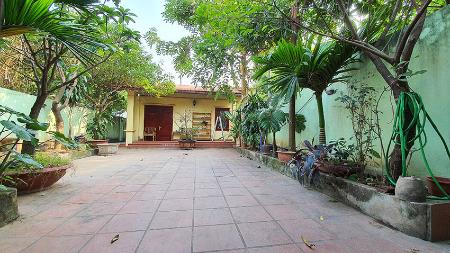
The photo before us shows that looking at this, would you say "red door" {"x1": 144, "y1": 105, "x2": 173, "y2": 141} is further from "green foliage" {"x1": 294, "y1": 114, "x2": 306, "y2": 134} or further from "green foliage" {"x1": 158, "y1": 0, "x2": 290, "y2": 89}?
"green foliage" {"x1": 294, "y1": 114, "x2": 306, "y2": 134}

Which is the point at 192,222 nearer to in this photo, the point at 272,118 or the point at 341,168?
the point at 341,168

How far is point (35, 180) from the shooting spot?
9.95ft

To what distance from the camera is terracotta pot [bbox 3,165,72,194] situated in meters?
2.87

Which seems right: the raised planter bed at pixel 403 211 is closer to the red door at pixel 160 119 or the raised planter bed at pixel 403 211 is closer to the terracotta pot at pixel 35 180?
the terracotta pot at pixel 35 180

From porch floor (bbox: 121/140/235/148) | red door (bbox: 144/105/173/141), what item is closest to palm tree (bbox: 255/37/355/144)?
porch floor (bbox: 121/140/235/148)

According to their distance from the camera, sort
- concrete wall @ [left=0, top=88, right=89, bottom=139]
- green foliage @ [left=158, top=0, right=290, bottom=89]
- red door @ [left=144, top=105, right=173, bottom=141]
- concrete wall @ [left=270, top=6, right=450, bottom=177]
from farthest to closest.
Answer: red door @ [left=144, top=105, right=173, bottom=141], concrete wall @ [left=0, top=88, right=89, bottom=139], green foliage @ [left=158, top=0, right=290, bottom=89], concrete wall @ [left=270, top=6, right=450, bottom=177]

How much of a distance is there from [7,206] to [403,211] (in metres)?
3.41

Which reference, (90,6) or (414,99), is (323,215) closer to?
(414,99)

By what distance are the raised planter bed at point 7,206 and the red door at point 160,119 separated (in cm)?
1019

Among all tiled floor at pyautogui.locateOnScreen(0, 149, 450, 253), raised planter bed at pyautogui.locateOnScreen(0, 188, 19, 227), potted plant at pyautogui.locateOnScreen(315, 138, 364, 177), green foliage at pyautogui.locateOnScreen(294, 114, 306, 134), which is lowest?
tiled floor at pyautogui.locateOnScreen(0, 149, 450, 253)

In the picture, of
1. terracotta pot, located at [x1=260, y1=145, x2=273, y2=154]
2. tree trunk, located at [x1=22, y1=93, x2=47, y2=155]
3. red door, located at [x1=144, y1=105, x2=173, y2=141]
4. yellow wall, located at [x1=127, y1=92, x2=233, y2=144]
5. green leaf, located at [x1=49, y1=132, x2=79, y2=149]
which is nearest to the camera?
green leaf, located at [x1=49, y1=132, x2=79, y2=149]

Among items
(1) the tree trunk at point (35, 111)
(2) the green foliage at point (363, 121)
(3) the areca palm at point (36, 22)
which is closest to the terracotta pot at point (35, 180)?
(1) the tree trunk at point (35, 111)

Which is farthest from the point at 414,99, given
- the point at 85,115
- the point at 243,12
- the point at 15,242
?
the point at 85,115

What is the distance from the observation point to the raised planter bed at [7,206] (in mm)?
2059
